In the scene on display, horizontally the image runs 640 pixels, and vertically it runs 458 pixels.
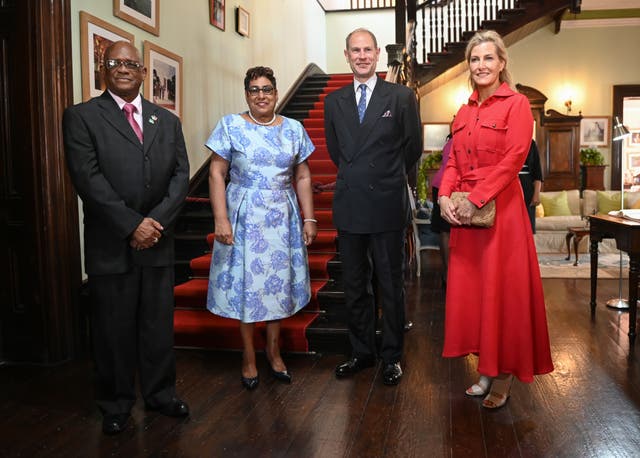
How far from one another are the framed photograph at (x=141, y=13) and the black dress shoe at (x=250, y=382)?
2695mm

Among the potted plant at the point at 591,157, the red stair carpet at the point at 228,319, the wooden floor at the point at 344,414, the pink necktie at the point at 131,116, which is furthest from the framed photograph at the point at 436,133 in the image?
the pink necktie at the point at 131,116

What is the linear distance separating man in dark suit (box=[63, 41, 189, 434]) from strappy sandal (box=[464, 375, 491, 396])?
130cm

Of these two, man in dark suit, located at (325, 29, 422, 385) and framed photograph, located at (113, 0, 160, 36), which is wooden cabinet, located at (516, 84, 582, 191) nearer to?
framed photograph, located at (113, 0, 160, 36)

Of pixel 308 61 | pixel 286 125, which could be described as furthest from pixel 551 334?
pixel 308 61

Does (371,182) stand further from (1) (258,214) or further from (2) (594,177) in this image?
(2) (594,177)

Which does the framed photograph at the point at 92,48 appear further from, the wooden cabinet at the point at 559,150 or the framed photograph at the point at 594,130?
the framed photograph at the point at 594,130

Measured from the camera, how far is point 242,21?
6.30 m

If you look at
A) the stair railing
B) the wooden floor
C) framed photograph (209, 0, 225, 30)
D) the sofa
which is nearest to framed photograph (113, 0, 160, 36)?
framed photograph (209, 0, 225, 30)

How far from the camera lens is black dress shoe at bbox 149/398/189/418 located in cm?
253

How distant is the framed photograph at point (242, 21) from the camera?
243 inches

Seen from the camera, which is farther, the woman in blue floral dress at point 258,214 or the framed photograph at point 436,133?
the framed photograph at point 436,133

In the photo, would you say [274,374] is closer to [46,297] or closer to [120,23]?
[46,297]

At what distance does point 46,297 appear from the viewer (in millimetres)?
3361

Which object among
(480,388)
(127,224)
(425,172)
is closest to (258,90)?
(127,224)
